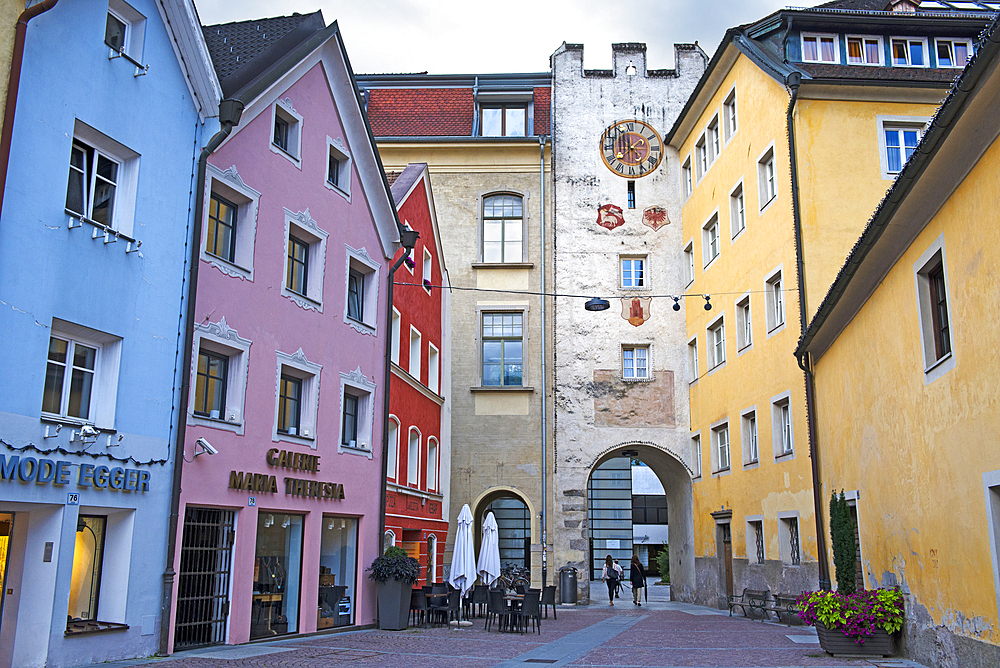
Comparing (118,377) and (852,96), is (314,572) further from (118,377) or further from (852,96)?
(852,96)

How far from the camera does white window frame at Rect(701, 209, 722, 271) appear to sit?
88.4 feet

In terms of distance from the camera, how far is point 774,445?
2203cm

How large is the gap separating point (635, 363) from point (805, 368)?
36.2 ft

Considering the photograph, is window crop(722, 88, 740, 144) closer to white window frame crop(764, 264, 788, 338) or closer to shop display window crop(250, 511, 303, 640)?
white window frame crop(764, 264, 788, 338)

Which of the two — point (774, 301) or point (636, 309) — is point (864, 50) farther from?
point (636, 309)

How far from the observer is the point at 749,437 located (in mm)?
24219

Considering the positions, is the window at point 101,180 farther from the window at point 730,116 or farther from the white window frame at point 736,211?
the window at point 730,116

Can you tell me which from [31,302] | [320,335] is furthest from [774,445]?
[31,302]

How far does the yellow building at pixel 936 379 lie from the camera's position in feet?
30.7

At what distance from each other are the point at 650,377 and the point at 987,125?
20.6 m

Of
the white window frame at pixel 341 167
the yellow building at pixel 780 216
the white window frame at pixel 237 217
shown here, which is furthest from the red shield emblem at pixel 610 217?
the white window frame at pixel 237 217

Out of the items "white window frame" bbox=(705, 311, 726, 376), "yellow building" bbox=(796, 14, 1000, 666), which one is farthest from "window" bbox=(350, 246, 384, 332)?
"white window frame" bbox=(705, 311, 726, 376)

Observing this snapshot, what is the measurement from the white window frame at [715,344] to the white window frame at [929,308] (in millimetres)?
14644

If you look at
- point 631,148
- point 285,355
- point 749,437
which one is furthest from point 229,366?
point 631,148
